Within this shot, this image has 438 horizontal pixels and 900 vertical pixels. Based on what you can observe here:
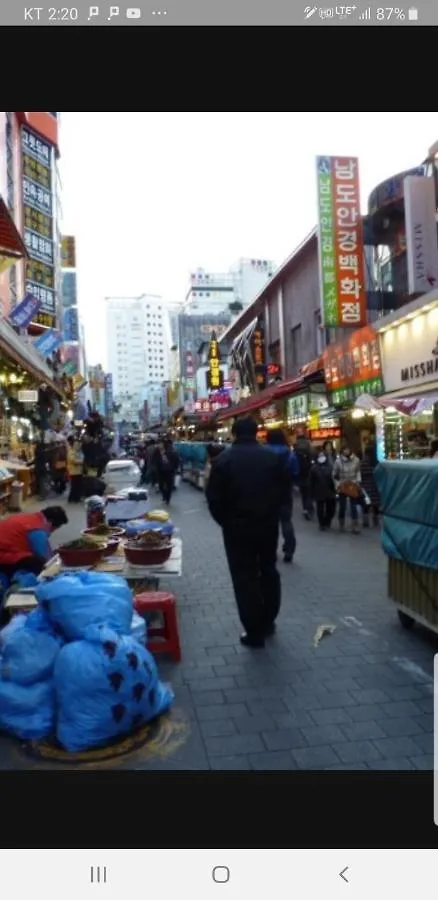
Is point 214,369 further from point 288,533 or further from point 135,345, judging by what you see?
point 135,345

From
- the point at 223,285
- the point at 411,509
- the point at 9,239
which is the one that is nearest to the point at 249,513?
the point at 411,509

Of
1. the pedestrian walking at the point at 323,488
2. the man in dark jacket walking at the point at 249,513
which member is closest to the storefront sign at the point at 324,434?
the pedestrian walking at the point at 323,488

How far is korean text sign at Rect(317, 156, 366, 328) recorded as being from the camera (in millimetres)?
14961

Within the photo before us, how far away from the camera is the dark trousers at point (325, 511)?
11195mm

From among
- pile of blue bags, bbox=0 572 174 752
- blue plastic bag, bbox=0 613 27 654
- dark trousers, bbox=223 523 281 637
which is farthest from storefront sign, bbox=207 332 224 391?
pile of blue bags, bbox=0 572 174 752

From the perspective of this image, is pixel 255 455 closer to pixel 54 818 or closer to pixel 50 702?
pixel 50 702

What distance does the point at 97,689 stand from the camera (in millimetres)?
3125

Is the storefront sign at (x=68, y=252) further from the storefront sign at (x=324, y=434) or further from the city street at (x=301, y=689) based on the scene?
the city street at (x=301, y=689)

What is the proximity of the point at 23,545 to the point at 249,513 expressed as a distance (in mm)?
→ 2206

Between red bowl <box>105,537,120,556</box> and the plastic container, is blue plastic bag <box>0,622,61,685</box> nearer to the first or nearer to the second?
red bowl <box>105,537,120,556</box>

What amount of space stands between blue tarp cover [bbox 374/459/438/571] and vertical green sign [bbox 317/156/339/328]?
1099 centimetres

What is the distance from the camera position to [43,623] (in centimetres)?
354
